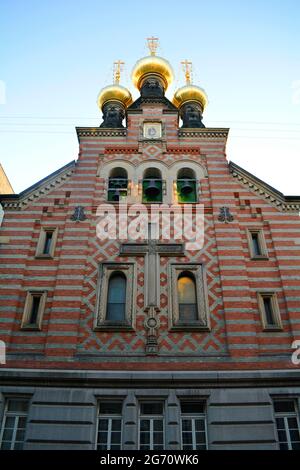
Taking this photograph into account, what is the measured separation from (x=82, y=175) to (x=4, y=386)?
28.9ft

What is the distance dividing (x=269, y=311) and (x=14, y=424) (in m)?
8.65

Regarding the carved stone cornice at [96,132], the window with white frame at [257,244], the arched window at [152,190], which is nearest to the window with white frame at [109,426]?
the window with white frame at [257,244]

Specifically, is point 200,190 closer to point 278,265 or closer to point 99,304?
point 278,265

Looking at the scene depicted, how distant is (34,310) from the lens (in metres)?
14.1

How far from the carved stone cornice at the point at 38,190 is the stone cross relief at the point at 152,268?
425 cm

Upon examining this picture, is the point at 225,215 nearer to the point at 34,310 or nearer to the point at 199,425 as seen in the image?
the point at 199,425

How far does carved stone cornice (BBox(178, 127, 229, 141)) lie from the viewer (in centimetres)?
1895

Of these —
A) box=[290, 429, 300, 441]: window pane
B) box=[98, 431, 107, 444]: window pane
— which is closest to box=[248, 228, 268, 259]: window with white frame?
box=[290, 429, 300, 441]: window pane

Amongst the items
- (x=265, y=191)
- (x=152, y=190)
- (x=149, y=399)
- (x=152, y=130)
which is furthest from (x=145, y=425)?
(x=152, y=130)

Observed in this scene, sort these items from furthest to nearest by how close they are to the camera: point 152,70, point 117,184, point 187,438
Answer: point 152,70 → point 117,184 → point 187,438

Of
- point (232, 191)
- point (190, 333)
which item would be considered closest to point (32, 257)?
point (190, 333)

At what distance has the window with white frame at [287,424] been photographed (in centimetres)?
1164

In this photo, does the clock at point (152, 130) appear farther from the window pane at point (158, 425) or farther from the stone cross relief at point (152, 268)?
the window pane at point (158, 425)

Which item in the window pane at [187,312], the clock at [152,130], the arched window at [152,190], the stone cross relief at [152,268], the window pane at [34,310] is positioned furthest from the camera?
the clock at [152,130]
